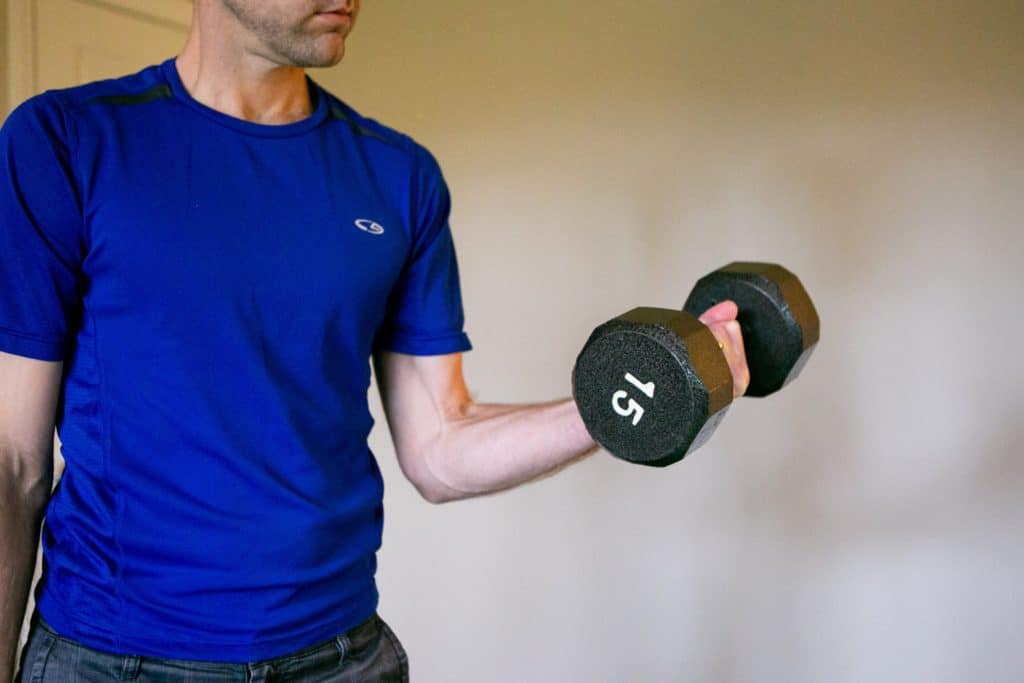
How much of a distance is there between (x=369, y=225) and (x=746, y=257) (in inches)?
55.6

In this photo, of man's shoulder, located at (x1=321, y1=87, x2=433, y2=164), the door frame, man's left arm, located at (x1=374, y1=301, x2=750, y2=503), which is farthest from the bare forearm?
the door frame

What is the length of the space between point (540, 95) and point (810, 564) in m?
1.36

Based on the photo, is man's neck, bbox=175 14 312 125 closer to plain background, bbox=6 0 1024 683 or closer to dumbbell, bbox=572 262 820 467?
dumbbell, bbox=572 262 820 467

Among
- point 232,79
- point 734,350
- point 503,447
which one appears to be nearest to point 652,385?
point 734,350

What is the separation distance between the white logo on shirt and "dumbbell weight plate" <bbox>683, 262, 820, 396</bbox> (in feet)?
1.37

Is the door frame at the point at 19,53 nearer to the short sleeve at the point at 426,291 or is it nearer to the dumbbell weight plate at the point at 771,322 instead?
the short sleeve at the point at 426,291

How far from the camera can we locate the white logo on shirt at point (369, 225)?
3.84ft

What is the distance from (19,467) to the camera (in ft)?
3.50

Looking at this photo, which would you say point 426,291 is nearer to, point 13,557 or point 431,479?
point 431,479

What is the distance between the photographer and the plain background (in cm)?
220

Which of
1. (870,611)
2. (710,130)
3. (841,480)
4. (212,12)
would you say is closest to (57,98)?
(212,12)

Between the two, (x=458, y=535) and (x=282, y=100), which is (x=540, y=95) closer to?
(x=458, y=535)

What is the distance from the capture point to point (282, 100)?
47.3 inches

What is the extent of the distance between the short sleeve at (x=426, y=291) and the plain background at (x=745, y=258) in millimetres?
1266
